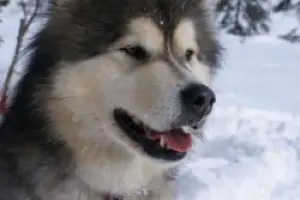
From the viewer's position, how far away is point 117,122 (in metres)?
3.18

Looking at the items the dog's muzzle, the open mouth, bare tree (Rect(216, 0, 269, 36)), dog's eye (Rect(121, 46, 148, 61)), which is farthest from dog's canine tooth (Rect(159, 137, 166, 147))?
bare tree (Rect(216, 0, 269, 36))

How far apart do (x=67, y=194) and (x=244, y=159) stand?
8.94ft

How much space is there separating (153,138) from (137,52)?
387mm

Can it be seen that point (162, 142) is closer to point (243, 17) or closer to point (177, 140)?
point (177, 140)

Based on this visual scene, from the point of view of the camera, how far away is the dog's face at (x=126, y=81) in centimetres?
309

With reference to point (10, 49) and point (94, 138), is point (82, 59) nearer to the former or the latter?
point (94, 138)

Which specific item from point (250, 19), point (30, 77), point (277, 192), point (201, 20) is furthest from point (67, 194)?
point (250, 19)

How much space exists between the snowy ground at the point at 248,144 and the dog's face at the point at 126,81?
2.22 ft

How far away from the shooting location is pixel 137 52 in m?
3.19

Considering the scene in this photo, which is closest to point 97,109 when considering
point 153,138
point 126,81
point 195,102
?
point 126,81

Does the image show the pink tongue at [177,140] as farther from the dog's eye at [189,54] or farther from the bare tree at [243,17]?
the bare tree at [243,17]

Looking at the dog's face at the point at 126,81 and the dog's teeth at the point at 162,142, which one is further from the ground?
the dog's face at the point at 126,81

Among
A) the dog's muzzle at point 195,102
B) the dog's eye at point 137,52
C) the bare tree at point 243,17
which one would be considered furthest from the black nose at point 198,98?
the bare tree at point 243,17

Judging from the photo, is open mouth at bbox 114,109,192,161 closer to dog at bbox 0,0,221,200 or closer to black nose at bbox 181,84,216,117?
dog at bbox 0,0,221,200
